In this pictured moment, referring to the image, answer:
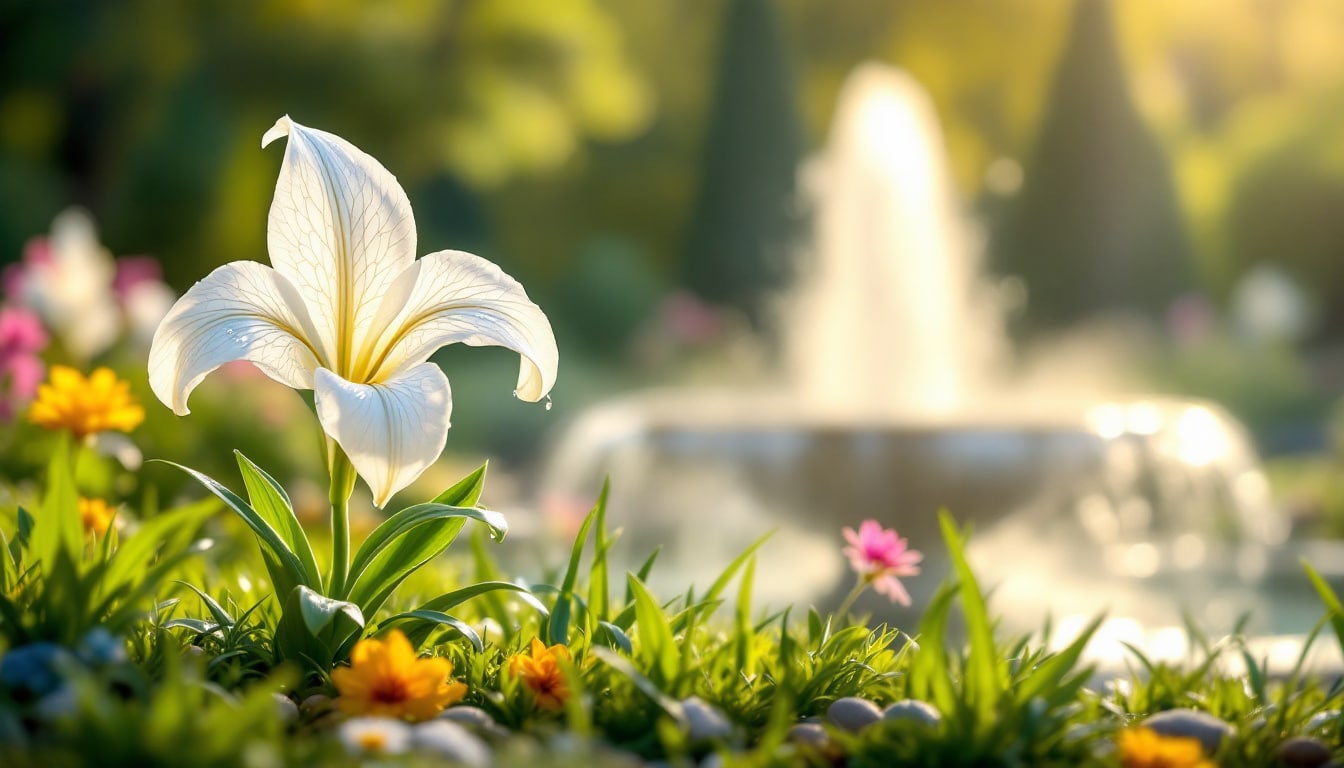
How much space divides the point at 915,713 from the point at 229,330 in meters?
1.11

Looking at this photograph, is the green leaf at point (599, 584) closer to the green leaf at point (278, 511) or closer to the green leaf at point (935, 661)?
the green leaf at point (278, 511)

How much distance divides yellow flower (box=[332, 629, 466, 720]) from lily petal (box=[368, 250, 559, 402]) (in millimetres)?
410

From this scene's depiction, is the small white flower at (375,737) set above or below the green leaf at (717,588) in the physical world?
below

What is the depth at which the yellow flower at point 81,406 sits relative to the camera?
2734 millimetres

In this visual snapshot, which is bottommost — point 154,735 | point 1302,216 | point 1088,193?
point 154,735

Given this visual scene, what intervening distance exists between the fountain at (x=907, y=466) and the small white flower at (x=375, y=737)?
1.54 meters

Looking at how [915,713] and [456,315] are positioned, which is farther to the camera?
[456,315]

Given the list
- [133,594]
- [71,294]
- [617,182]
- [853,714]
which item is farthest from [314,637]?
[617,182]

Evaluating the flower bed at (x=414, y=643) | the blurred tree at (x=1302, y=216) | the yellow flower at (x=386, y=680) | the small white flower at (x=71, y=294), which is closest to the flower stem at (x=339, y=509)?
the flower bed at (x=414, y=643)

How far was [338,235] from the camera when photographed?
2.05 meters

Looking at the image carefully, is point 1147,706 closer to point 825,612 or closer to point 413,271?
point 413,271

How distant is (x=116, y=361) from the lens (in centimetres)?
635

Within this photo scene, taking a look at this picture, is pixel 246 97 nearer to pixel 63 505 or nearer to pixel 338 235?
pixel 338 235

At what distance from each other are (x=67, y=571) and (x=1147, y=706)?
164 centimetres
